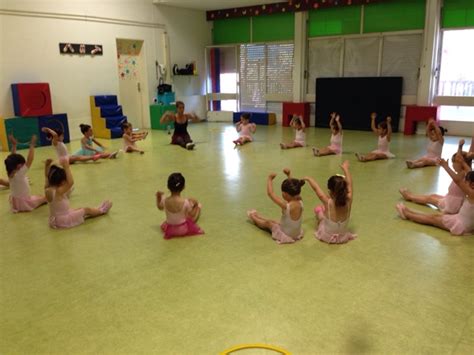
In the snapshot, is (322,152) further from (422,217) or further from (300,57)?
(300,57)

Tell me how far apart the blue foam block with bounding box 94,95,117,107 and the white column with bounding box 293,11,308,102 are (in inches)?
209

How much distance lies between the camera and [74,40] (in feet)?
33.4

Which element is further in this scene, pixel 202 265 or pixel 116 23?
pixel 116 23

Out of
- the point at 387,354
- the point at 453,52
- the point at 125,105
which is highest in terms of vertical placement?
the point at 453,52

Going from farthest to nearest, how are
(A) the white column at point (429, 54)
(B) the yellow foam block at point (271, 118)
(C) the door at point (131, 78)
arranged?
(B) the yellow foam block at point (271, 118) < (C) the door at point (131, 78) < (A) the white column at point (429, 54)

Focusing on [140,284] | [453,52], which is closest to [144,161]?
[140,284]

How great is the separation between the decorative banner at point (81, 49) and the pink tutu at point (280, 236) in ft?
27.6

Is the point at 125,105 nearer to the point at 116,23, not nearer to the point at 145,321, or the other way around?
the point at 116,23

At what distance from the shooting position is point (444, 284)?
9.85ft

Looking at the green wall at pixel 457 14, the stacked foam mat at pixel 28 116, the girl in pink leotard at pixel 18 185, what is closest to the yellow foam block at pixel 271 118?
the green wall at pixel 457 14

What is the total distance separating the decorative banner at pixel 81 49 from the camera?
32.8ft

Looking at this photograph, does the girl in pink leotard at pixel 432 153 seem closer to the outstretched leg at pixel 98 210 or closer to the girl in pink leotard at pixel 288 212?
the girl in pink leotard at pixel 288 212

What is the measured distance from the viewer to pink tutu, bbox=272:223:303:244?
3.78 meters

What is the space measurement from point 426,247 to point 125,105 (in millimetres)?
10189
